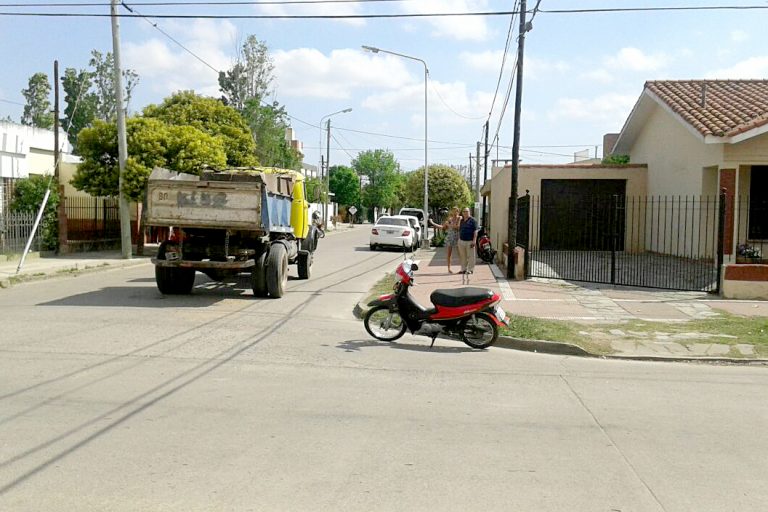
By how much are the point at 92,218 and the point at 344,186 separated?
62.1m

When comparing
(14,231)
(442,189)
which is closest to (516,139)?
(14,231)

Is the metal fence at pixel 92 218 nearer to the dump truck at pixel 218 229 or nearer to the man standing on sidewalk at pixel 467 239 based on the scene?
the dump truck at pixel 218 229

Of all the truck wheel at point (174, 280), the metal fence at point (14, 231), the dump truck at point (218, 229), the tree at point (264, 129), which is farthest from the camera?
the tree at point (264, 129)

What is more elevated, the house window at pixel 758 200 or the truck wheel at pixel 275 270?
the house window at pixel 758 200

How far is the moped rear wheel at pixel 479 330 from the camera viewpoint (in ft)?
32.8

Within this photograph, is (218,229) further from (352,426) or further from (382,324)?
(352,426)

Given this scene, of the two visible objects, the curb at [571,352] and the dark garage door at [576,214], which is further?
the dark garage door at [576,214]

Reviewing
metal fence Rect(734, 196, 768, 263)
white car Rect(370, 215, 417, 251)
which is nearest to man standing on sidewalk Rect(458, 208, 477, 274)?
metal fence Rect(734, 196, 768, 263)

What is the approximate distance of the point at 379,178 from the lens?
95.8m

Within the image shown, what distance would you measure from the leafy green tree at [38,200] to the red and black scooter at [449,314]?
1800 centimetres

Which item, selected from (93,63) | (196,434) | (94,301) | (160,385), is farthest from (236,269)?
(93,63)

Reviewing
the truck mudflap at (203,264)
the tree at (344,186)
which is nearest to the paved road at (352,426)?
the truck mudflap at (203,264)

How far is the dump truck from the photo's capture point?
534 inches

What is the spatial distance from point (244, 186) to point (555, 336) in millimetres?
6233
